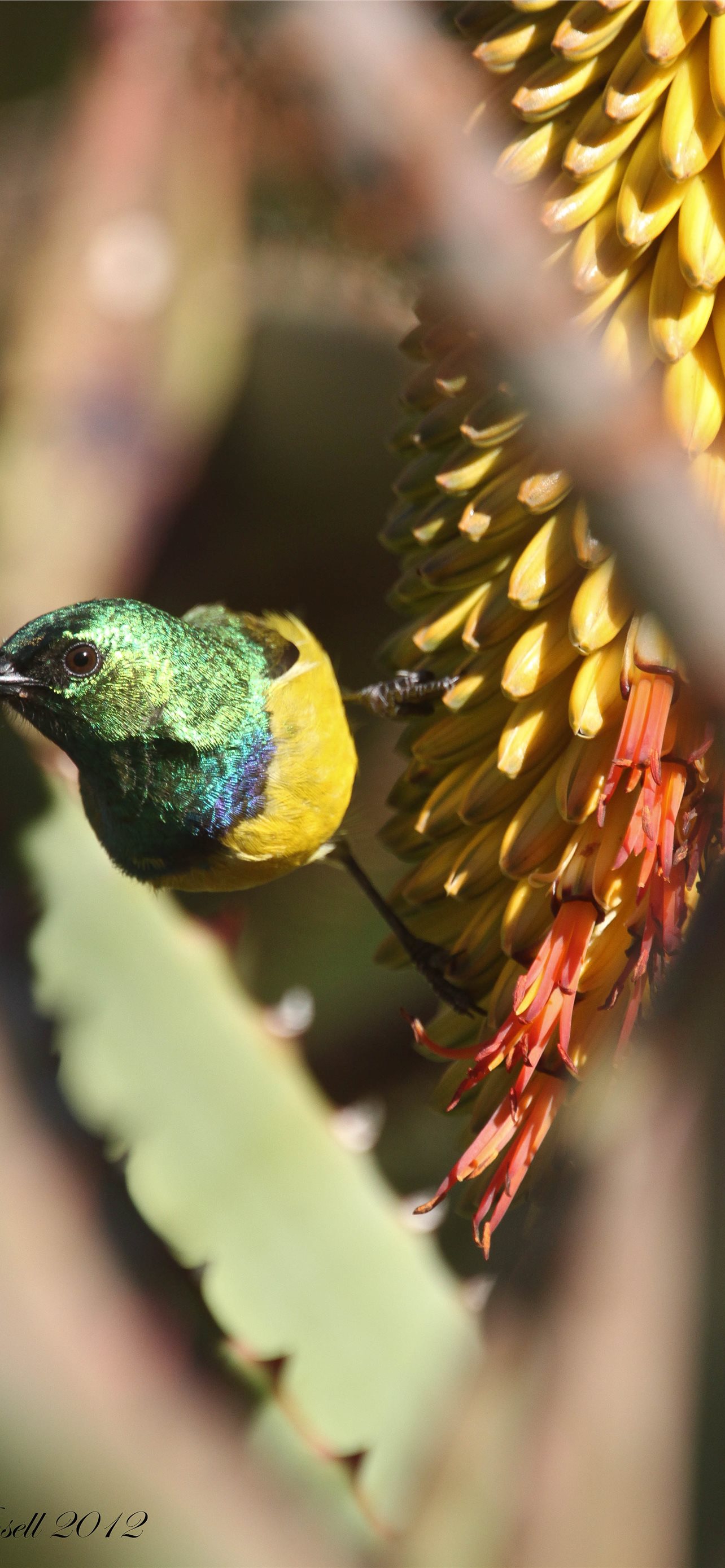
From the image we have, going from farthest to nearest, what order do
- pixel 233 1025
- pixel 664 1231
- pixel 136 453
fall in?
pixel 136 453
pixel 233 1025
pixel 664 1231

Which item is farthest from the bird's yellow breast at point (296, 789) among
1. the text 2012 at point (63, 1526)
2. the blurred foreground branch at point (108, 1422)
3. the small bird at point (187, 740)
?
the text 2012 at point (63, 1526)

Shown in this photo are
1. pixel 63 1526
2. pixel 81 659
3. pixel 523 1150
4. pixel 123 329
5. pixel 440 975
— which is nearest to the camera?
pixel 63 1526

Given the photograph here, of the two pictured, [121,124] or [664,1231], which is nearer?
[664,1231]

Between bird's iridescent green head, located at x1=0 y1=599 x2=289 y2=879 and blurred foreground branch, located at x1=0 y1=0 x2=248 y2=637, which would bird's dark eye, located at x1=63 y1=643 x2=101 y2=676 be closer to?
bird's iridescent green head, located at x1=0 y1=599 x2=289 y2=879

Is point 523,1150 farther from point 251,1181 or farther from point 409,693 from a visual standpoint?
point 409,693

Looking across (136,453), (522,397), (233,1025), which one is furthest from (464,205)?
(136,453)

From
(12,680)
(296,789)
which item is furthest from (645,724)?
(12,680)

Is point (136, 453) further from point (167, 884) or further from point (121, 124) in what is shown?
point (167, 884)
